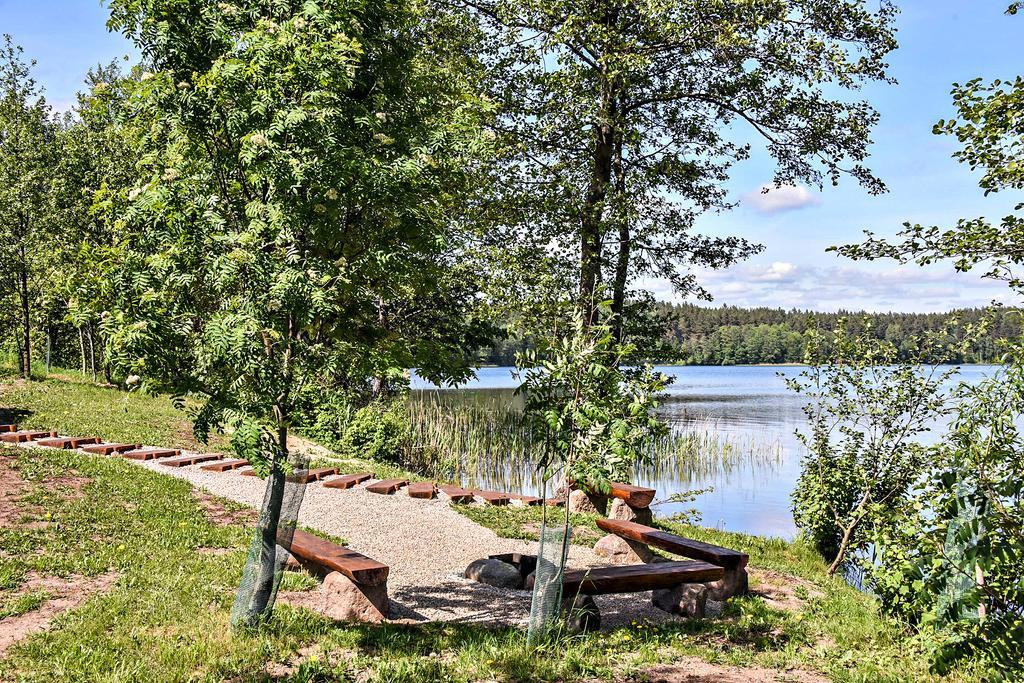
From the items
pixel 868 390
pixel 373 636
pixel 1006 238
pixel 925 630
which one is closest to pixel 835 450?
pixel 868 390

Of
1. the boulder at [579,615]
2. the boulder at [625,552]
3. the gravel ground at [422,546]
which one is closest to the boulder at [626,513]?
the gravel ground at [422,546]

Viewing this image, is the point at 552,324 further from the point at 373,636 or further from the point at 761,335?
the point at 761,335

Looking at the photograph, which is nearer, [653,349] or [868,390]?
[868,390]

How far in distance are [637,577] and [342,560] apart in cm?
251

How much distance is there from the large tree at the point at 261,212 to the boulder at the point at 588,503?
6.92m

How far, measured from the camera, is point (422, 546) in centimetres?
880

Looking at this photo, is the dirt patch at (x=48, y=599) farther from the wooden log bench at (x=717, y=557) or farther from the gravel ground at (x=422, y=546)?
the wooden log bench at (x=717, y=557)

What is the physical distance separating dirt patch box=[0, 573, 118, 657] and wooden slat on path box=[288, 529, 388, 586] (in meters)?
1.61

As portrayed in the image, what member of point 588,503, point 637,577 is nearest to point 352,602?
point 637,577

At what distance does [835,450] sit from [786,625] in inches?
172

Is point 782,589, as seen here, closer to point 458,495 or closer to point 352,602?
point 352,602

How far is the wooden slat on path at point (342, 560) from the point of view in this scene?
5.92m

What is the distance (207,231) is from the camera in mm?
5086

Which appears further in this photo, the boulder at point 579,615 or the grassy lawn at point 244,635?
the boulder at point 579,615
